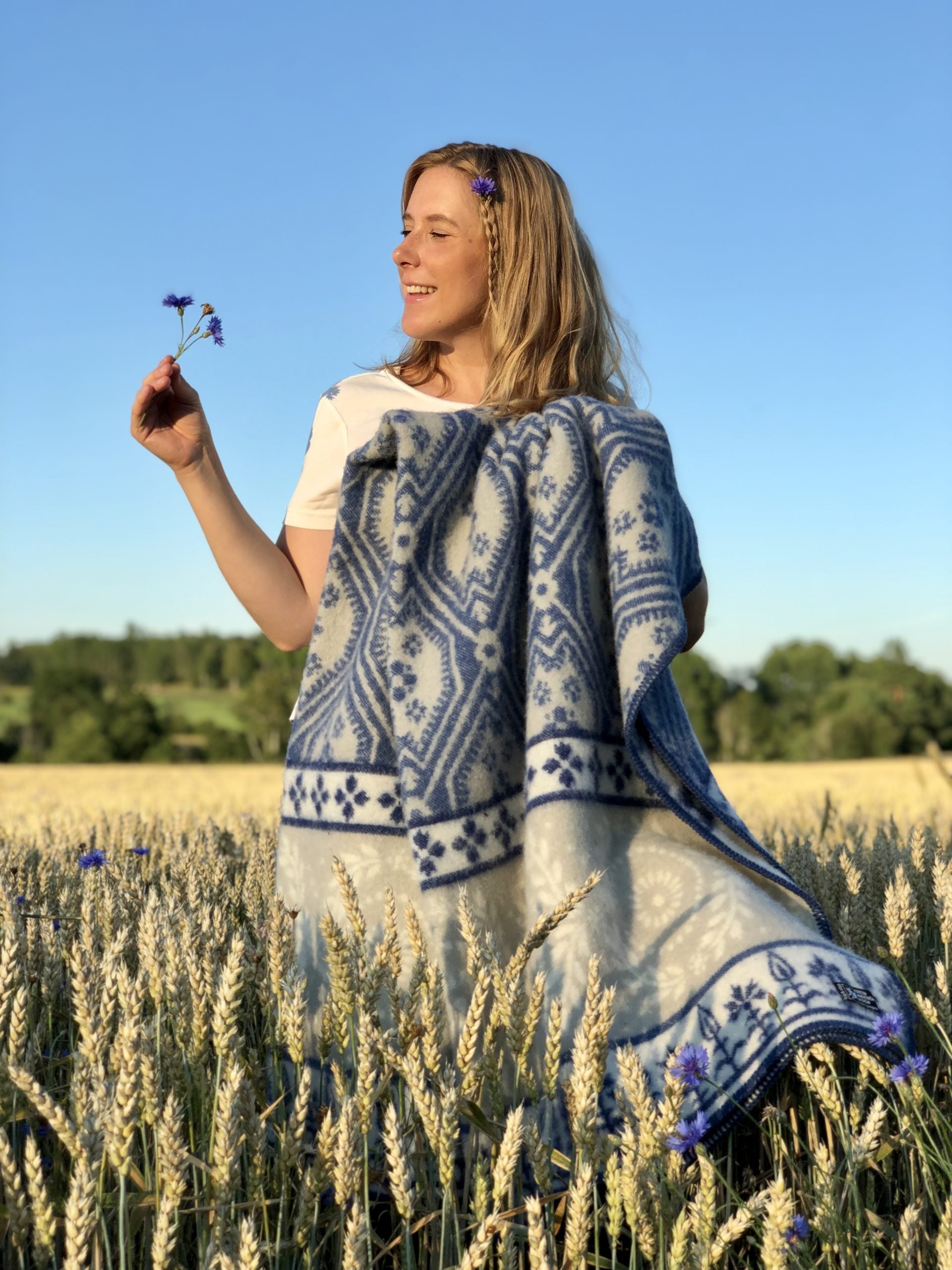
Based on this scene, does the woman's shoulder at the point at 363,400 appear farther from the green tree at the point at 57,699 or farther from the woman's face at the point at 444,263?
the green tree at the point at 57,699

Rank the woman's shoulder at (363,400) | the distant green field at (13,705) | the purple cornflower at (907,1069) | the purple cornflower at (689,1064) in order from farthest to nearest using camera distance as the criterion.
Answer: the distant green field at (13,705)
the woman's shoulder at (363,400)
the purple cornflower at (907,1069)
the purple cornflower at (689,1064)

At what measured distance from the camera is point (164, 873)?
3.41 metres

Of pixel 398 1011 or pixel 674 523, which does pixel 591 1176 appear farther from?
pixel 674 523

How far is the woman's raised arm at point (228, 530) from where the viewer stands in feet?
8.61

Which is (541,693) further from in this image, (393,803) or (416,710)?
(393,803)

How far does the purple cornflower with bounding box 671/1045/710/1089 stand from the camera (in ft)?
4.69

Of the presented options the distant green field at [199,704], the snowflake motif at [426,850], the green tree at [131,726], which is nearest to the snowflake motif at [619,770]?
the snowflake motif at [426,850]

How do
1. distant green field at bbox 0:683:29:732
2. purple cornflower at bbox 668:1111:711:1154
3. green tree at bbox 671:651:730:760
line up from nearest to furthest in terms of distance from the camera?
purple cornflower at bbox 668:1111:711:1154
green tree at bbox 671:651:730:760
distant green field at bbox 0:683:29:732

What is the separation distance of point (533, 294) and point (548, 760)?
130 cm

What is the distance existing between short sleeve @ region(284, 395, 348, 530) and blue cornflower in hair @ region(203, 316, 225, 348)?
1.15ft

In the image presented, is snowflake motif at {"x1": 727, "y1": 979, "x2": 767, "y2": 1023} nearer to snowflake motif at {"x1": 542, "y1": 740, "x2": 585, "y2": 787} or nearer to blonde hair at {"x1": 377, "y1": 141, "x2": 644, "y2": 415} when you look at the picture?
snowflake motif at {"x1": 542, "y1": 740, "x2": 585, "y2": 787}

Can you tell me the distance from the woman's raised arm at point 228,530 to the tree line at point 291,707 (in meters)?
37.3

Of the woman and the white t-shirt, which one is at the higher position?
the white t-shirt

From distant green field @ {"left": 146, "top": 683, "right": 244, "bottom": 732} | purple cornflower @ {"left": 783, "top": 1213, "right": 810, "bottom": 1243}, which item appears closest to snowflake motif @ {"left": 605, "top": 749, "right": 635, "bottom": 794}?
purple cornflower @ {"left": 783, "top": 1213, "right": 810, "bottom": 1243}
